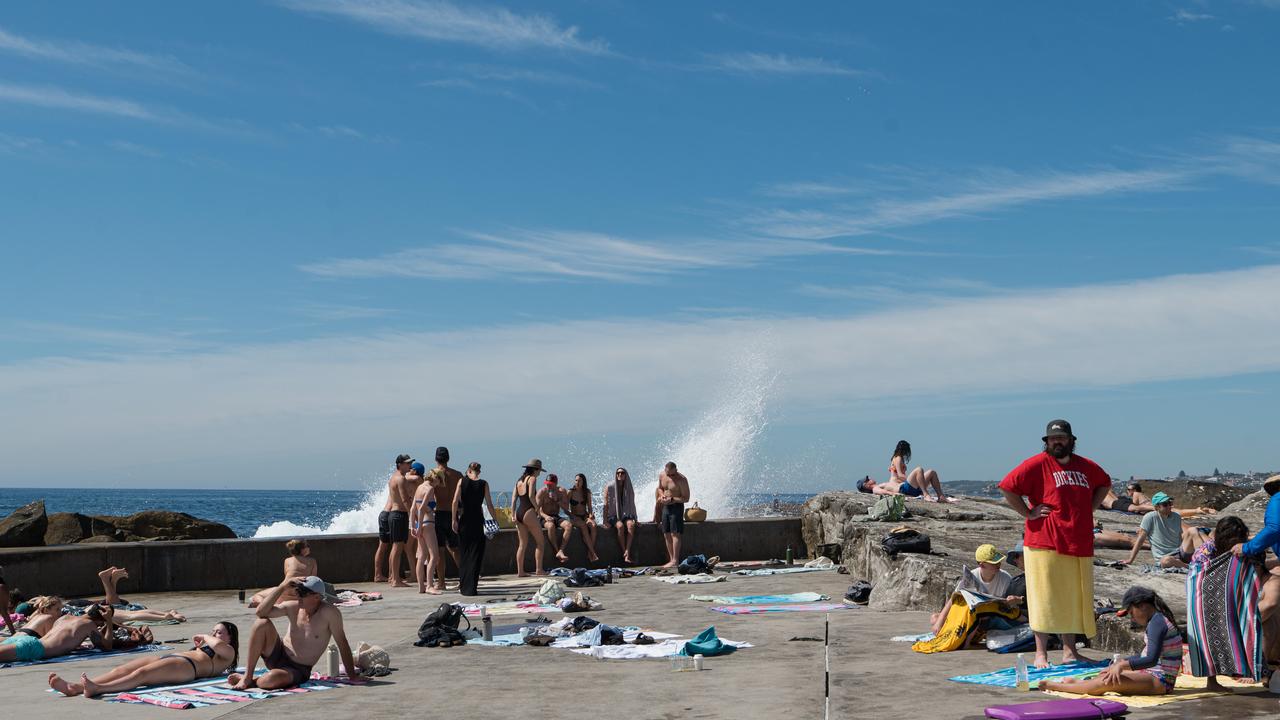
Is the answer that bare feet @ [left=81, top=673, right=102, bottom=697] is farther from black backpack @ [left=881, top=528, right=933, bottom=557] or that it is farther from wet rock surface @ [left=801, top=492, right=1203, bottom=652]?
black backpack @ [left=881, top=528, right=933, bottom=557]

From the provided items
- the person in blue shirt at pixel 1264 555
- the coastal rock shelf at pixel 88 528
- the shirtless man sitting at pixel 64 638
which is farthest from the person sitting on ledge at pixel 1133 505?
the coastal rock shelf at pixel 88 528

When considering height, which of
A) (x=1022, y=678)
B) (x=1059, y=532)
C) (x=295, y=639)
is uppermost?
(x=1059, y=532)

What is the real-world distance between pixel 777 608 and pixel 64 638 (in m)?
7.18

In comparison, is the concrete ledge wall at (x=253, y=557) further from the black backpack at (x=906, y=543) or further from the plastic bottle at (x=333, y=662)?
the plastic bottle at (x=333, y=662)

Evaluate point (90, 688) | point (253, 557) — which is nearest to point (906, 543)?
point (90, 688)

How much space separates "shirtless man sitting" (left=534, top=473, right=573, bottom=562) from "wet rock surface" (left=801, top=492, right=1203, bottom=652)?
4.30 m

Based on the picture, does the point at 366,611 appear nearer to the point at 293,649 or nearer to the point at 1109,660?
the point at 293,649

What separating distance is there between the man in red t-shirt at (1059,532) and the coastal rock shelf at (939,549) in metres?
1.26

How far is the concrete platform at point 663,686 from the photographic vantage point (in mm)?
7492

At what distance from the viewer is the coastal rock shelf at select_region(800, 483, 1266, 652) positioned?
11336 mm

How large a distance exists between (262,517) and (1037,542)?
343ft

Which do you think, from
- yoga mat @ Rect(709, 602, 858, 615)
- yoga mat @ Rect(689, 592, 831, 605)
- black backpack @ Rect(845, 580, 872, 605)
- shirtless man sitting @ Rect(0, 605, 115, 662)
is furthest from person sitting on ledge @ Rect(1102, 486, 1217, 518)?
shirtless man sitting @ Rect(0, 605, 115, 662)

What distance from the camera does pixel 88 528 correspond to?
32.9 m

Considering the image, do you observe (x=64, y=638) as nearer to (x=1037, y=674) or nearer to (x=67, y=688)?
(x=67, y=688)
